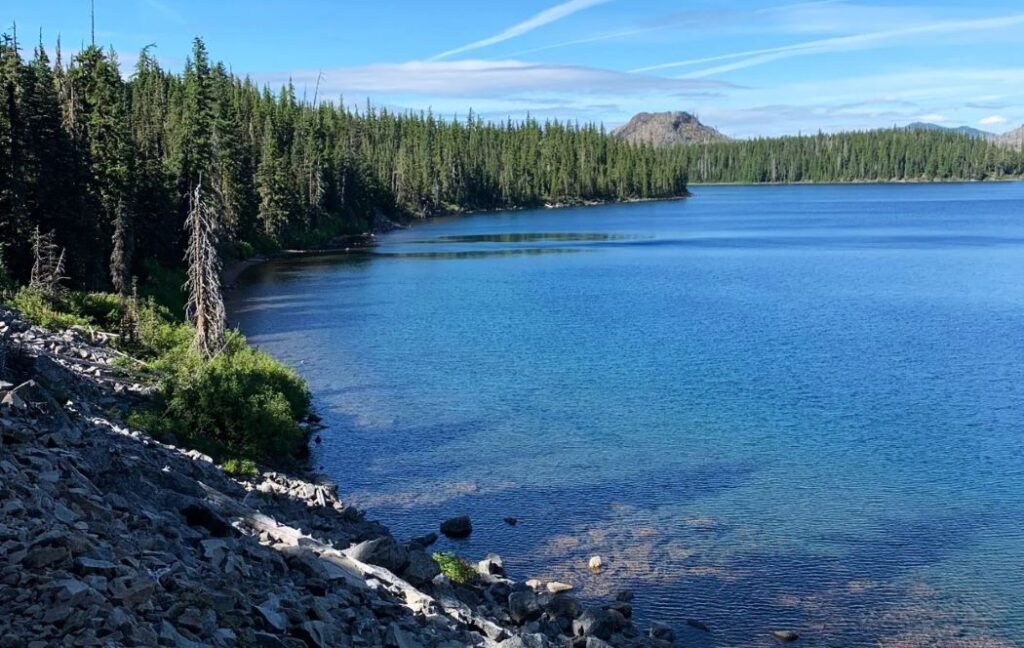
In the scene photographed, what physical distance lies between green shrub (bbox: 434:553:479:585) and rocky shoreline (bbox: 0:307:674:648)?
8.2 inches

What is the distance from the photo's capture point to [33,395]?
62.7ft

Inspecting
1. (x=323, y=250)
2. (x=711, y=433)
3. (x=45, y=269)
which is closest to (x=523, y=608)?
(x=711, y=433)

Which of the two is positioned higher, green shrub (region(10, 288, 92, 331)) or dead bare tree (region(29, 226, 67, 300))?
dead bare tree (region(29, 226, 67, 300))

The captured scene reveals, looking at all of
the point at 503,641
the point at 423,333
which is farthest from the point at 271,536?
the point at 423,333

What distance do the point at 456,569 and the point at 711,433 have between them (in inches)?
635

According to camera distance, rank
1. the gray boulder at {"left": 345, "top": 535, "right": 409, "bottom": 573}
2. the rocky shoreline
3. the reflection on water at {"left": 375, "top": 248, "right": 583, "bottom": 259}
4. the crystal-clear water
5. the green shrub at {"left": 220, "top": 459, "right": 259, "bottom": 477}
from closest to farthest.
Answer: the rocky shoreline → the gray boulder at {"left": 345, "top": 535, "right": 409, "bottom": 573} → the crystal-clear water → the green shrub at {"left": 220, "top": 459, "right": 259, "bottom": 477} → the reflection on water at {"left": 375, "top": 248, "right": 583, "bottom": 259}

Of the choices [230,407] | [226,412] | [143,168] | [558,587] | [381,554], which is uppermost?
[143,168]

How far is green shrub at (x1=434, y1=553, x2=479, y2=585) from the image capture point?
2152cm

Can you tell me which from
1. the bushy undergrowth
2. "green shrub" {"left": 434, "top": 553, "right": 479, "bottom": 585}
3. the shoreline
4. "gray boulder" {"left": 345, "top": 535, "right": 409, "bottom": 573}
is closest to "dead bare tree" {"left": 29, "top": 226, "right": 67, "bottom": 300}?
the bushy undergrowth

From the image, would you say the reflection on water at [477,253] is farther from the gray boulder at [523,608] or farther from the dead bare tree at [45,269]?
the gray boulder at [523,608]

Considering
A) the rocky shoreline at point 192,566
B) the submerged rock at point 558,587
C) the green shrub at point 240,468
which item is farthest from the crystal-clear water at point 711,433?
the green shrub at point 240,468

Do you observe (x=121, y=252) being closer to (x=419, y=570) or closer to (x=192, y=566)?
(x=419, y=570)

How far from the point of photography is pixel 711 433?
35250 millimetres

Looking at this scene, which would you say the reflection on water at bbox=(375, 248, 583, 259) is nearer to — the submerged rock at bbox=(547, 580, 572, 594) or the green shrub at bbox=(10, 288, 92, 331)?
the green shrub at bbox=(10, 288, 92, 331)
